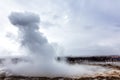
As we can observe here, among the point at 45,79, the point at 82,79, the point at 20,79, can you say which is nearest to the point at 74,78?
the point at 82,79

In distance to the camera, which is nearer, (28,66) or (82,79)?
(82,79)

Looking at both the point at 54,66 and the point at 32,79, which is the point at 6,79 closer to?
the point at 32,79

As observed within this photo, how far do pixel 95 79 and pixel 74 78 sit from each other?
7.28 meters

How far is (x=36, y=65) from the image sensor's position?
117250mm

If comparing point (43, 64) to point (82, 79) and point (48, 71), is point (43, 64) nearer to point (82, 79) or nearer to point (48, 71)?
point (48, 71)

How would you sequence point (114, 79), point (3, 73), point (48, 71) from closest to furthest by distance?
point (114, 79) → point (3, 73) → point (48, 71)

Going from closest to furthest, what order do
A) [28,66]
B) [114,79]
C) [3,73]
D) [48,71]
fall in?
[114,79]
[3,73]
[48,71]
[28,66]

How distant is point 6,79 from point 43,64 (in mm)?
33635

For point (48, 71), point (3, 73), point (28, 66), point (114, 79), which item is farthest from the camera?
point (28, 66)

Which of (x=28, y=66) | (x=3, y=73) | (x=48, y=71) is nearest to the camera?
(x=3, y=73)

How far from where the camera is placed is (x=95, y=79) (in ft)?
273

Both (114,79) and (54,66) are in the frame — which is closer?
(114,79)

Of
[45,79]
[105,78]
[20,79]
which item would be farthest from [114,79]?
[20,79]

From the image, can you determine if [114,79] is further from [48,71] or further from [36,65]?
[36,65]
